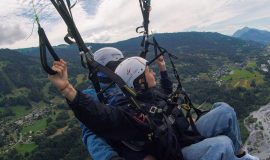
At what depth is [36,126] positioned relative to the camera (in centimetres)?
9500

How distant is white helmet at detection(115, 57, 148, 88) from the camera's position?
4590 millimetres

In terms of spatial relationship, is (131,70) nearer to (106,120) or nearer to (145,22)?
(106,120)

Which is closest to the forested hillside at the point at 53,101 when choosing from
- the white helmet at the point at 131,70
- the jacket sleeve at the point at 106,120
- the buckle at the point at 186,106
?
the buckle at the point at 186,106

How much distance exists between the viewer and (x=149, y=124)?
400cm

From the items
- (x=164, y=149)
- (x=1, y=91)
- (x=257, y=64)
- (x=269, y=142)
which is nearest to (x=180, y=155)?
(x=164, y=149)

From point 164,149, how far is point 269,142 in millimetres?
70182

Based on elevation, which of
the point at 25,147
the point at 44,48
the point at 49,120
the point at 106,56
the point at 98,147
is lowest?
the point at 25,147

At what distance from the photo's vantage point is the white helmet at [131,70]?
4.59 meters

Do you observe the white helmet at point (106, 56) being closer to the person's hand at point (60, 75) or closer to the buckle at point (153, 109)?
the buckle at point (153, 109)

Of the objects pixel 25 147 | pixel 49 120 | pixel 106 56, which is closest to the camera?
pixel 106 56

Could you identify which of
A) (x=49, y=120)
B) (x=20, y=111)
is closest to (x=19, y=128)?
(x=49, y=120)

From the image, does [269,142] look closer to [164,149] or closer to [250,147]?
[250,147]

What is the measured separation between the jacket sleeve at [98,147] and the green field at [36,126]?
9052 centimetres

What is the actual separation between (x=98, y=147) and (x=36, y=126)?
94459 mm
